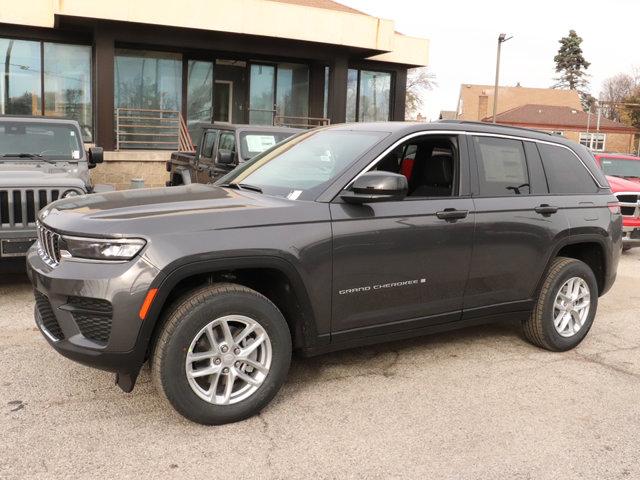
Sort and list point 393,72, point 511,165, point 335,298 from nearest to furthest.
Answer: point 335,298 → point 511,165 → point 393,72

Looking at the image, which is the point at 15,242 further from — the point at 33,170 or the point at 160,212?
the point at 160,212

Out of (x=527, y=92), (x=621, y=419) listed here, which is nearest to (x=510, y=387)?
(x=621, y=419)

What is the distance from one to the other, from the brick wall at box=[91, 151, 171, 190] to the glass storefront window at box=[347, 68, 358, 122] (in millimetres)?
8399

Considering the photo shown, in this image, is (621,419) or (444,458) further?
(621,419)

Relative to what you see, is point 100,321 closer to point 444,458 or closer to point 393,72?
point 444,458

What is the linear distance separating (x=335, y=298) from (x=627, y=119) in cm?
7510

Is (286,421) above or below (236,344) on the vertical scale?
below

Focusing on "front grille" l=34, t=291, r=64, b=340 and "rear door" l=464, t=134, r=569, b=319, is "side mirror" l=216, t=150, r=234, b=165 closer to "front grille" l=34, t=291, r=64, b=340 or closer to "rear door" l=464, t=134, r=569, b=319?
"rear door" l=464, t=134, r=569, b=319

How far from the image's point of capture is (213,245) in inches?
137

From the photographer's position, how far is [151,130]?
19000 mm

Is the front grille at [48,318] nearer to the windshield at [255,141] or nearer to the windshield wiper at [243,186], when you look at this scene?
the windshield wiper at [243,186]

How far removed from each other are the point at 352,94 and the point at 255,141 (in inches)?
538

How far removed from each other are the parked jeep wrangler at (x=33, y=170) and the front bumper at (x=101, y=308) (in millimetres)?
2911

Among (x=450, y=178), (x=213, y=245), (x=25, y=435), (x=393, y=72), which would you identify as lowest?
(x=25, y=435)
